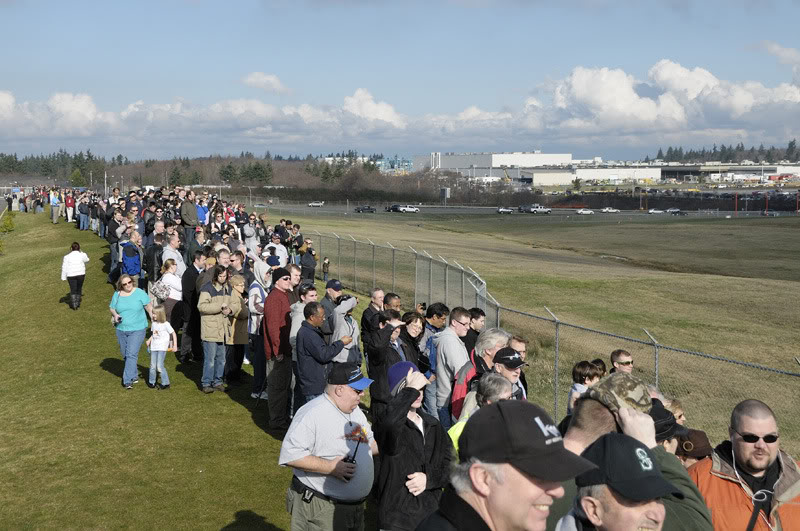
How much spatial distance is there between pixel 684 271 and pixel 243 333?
35803mm

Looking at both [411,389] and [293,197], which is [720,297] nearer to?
[411,389]

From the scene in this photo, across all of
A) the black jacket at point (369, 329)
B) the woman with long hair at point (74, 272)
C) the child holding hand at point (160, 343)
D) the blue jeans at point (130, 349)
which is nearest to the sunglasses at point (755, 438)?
the black jacket at point (369, 329)

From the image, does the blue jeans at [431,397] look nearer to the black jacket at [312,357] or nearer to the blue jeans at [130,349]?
the black jacket at [312,357]

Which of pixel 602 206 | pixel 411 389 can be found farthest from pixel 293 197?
pixel 411 389

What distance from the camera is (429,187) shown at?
170 m

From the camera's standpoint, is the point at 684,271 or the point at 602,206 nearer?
the point at 684,271

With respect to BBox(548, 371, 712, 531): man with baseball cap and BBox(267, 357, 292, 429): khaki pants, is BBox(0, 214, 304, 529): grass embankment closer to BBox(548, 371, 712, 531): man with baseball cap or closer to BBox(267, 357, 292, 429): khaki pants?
BBox(267, 357, 292, 429): khaki pants

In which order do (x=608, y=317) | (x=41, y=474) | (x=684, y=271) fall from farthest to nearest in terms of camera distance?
(x=684, y=271)
(x=608, y=317)
(x=41, y=474)

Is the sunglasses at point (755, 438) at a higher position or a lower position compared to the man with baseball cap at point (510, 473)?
lower

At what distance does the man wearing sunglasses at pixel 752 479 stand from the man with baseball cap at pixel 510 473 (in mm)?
2444

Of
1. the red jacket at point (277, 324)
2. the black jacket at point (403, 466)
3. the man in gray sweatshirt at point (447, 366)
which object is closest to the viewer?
the black jacket at point (403, 466)

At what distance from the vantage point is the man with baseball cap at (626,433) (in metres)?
3.51

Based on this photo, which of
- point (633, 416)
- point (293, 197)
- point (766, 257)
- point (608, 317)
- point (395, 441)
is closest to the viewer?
point (633, 416)

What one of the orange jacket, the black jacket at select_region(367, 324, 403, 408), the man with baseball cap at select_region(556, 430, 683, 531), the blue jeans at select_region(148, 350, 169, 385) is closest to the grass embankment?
the blue jeans at select_region(148, 350, 169, 385)
